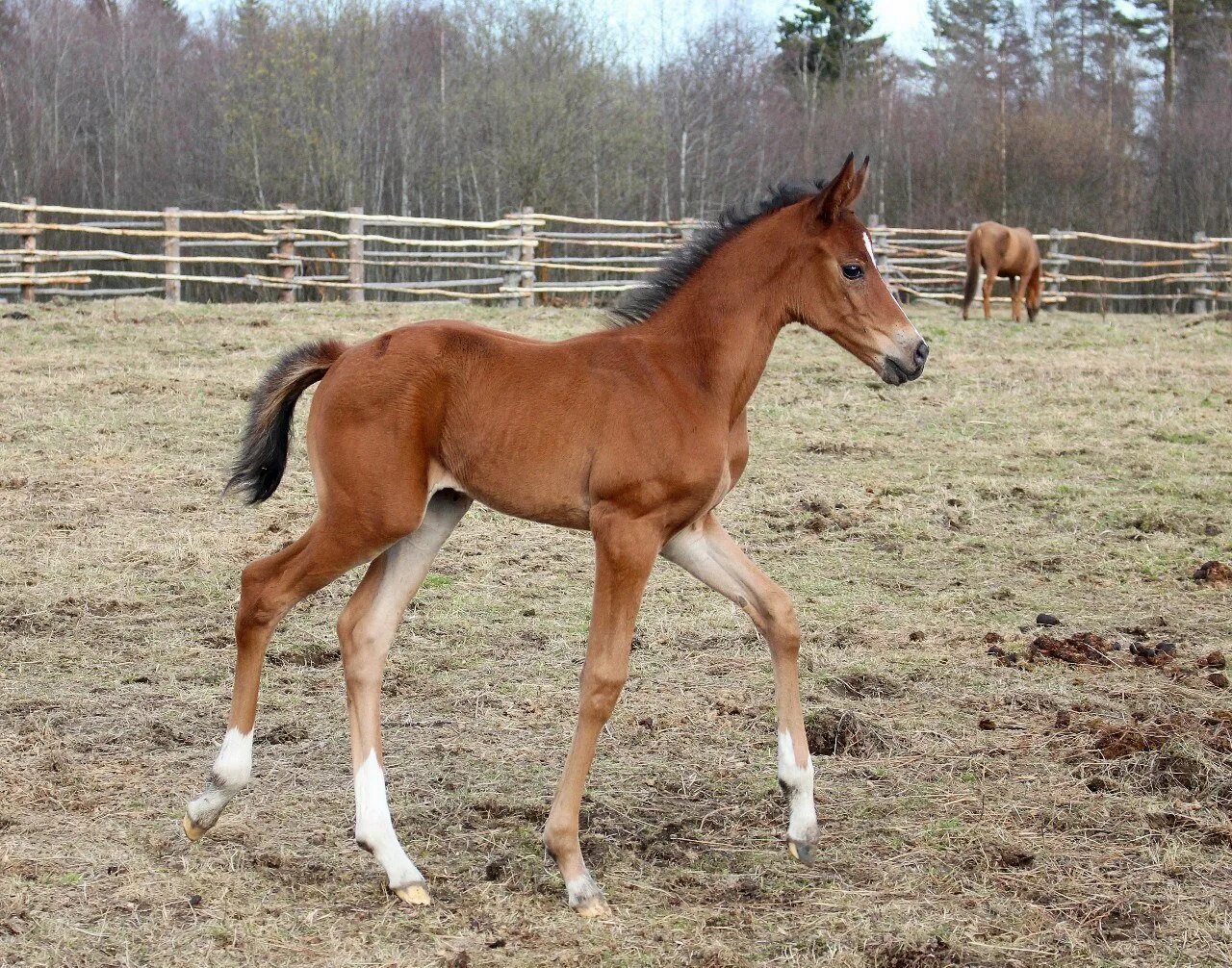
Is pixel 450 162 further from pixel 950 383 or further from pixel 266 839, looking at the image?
Answer: pixel 266 839

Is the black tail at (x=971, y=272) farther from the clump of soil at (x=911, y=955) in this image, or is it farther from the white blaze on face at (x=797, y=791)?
the clump of soil at (x=911, y=955)

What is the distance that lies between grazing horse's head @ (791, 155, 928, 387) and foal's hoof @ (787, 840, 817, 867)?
1.31 metres

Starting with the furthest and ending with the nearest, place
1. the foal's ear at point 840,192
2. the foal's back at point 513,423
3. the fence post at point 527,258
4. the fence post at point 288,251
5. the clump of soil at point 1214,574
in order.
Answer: the fence post at point 527,258 < the fence post at point 288,251 < the clump of soil at point 1214,574 < the foal's ear at point 840,192 < the foal's back at point 513,423

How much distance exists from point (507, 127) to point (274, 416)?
24.7 metres

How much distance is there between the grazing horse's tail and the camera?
3914 mm

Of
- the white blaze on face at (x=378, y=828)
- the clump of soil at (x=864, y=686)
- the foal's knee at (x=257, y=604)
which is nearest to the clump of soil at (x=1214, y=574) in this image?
the clump of soil at (x=864, y=686)

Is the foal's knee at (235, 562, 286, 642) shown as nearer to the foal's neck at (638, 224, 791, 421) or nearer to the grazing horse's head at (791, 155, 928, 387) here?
the foal's neck at (638, 224, 791, 421)

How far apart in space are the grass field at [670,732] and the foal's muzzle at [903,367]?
131cm

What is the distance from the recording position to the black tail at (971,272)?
1952 cm

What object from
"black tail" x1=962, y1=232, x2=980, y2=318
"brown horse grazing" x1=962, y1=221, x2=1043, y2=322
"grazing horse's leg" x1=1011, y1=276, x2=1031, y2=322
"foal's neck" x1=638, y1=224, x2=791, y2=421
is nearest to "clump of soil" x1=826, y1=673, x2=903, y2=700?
"foal's neck" x1=638, y1=224, x2=791, y2=421

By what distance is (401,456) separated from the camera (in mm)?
3584

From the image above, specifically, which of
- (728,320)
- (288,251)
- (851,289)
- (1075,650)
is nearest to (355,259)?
(288,251)

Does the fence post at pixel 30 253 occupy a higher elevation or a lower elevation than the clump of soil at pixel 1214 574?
higher

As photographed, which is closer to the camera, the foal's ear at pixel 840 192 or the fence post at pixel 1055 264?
the foal's ear at pixel 840 192
